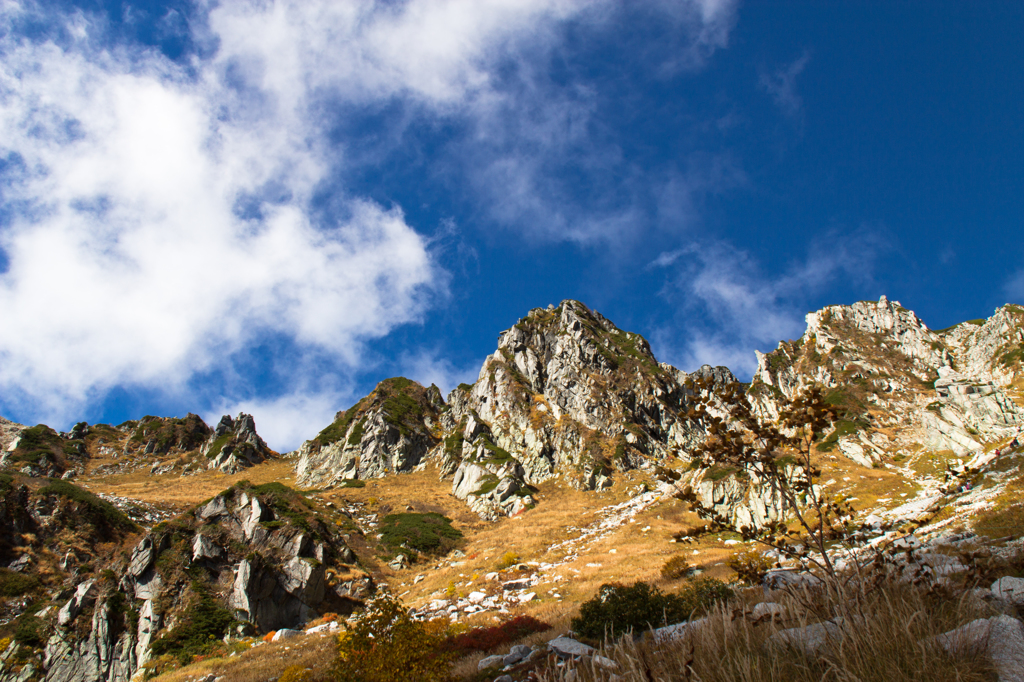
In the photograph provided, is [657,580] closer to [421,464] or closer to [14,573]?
[14,573]

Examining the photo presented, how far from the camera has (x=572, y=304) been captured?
113 meters

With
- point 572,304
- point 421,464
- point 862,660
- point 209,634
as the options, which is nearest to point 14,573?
point 209,634

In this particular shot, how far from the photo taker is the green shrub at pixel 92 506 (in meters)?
30.3

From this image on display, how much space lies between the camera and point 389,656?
29.9ft

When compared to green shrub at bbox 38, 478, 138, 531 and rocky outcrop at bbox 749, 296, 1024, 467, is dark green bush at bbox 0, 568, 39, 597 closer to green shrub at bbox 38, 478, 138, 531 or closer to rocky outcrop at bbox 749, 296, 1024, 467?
green shrub at bbox 38, 478, 138, 531

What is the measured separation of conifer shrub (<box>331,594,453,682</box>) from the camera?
8.86m

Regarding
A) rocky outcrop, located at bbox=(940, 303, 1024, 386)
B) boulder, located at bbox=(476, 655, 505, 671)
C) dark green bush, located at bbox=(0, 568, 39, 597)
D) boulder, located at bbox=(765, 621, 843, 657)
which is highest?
rocky outcrop, located at bbox=(940, 303, 1024, 386)

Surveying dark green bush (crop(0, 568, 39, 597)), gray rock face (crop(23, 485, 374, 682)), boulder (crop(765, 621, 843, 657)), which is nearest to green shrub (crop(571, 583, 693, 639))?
boulder (crop(765, 621, 843, 657))

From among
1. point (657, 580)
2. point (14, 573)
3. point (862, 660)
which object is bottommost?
point (657, 580)

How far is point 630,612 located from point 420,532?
35.8 metres

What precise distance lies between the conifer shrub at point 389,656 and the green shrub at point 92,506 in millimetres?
34206

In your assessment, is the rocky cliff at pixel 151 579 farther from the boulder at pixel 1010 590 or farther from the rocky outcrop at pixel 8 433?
the rocky outcrop at pixel 8 433

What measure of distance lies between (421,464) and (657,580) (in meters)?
67.1

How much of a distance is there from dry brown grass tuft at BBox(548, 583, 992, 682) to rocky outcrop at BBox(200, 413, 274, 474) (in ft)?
353
